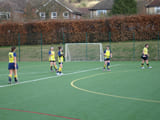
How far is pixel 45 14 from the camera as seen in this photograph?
52969 millimetres

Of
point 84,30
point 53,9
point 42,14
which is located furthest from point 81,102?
point 42,14

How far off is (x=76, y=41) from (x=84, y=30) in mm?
2211

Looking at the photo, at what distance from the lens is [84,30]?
37469 millimetres

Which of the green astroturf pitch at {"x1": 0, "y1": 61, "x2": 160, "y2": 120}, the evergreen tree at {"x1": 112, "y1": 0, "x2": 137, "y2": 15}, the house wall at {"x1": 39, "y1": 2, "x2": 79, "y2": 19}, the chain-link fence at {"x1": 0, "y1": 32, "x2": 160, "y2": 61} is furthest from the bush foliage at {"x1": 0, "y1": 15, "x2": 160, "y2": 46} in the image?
the green astroturf pitch at {"x1": 0, "y1": 61, "x2": 160, "y2": 120}

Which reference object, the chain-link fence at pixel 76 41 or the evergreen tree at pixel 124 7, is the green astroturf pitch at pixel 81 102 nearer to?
the chain-link fence at pixel 76 41

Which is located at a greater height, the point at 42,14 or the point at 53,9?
the point at 53,9

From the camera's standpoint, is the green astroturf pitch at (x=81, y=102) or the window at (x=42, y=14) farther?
the window at (x=42, y=14)

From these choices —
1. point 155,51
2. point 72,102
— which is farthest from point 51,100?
point 155,51

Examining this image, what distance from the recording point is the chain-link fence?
98.3 feet

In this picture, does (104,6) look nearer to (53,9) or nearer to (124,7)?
(53,9)

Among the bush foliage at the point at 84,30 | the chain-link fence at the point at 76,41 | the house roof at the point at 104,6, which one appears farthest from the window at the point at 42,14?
the chain-link fence at the point at 76,41

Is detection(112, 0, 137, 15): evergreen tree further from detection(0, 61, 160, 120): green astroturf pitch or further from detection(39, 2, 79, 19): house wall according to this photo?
detection(0, 61, 160, 120): green astroturf pitch

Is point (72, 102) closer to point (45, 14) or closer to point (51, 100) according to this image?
point (51, 100)

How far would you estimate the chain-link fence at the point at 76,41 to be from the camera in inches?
1180
